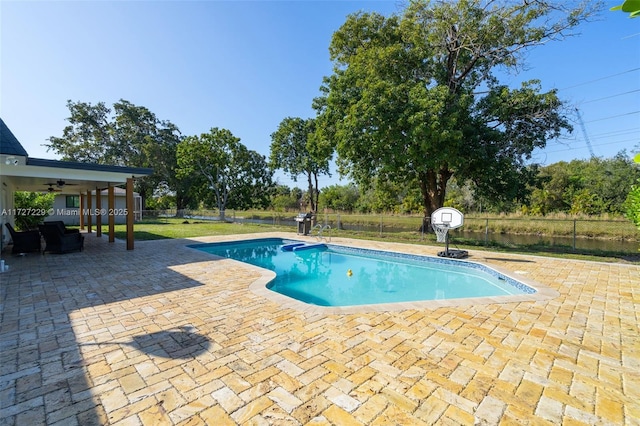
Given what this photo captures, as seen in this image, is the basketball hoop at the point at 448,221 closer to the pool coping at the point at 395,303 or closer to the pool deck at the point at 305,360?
the pool coping at the point at 395,303

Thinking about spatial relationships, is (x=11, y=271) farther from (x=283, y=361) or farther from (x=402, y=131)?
(x=402, y=131)

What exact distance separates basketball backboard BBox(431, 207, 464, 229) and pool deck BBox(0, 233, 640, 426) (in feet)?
10.5

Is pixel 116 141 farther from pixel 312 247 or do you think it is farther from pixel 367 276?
pixel 367 276

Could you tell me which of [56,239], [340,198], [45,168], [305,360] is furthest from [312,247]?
[340,198]

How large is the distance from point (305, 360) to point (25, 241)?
960 centimetres

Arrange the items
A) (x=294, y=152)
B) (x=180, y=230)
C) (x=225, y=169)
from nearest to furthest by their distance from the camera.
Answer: (x=180, y=230) < (x=294, y=152) < (x=225, y=169)

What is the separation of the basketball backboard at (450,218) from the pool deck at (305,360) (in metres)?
3.21

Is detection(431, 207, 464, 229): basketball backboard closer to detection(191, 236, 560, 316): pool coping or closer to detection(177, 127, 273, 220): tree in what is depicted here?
detection(191, 236, 560, 316): pool coping

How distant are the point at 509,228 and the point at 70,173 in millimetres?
22482

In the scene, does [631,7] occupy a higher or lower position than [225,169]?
lower

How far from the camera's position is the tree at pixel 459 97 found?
33.9ft

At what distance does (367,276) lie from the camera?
7941 mm

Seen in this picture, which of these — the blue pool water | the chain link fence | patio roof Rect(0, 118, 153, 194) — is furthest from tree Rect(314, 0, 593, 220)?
patio roof Rect(0, 118, 153, 194)

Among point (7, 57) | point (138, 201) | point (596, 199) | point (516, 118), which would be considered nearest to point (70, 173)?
point (7, 57)
